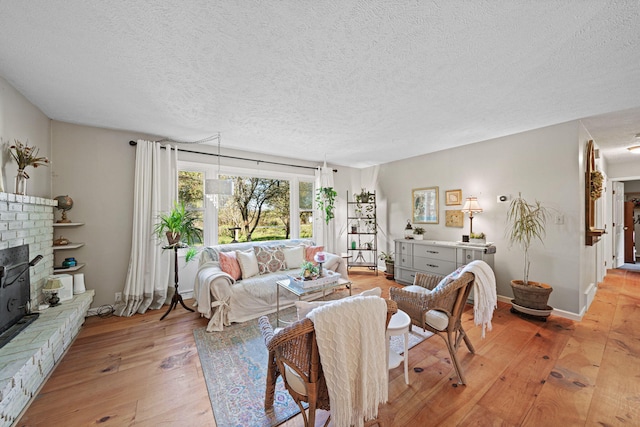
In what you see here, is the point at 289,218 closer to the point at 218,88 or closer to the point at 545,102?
the point at 218,88

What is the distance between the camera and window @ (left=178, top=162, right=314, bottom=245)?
160 inches

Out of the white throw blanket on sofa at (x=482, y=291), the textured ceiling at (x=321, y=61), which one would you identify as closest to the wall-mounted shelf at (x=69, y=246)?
the textured ceiling at (x=321, y=61)

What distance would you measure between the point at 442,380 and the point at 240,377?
5.50 ft

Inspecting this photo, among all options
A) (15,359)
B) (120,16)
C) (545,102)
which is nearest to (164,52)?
(120,16)

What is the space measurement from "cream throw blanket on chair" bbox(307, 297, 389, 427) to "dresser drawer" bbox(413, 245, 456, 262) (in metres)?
3.14

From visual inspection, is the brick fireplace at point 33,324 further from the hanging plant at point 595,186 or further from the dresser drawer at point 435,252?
the hanging plant at point 595,186

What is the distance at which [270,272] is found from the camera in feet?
12.1

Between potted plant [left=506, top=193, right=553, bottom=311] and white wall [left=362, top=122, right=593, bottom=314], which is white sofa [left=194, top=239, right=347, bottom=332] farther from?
white wall [left=362, top=122, right=593, bottom=314]

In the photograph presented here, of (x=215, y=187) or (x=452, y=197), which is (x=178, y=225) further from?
(x=452, y=197)

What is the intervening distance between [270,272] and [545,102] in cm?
392

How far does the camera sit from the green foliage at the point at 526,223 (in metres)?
3.24

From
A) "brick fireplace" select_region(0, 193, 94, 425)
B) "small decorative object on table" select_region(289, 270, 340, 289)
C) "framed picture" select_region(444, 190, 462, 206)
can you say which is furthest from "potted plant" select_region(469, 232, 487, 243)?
"brick fireplace" select_region(0, 193, 94, 425)

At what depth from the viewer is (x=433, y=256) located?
Result: 412cm

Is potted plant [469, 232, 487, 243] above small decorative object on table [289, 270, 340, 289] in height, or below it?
above
